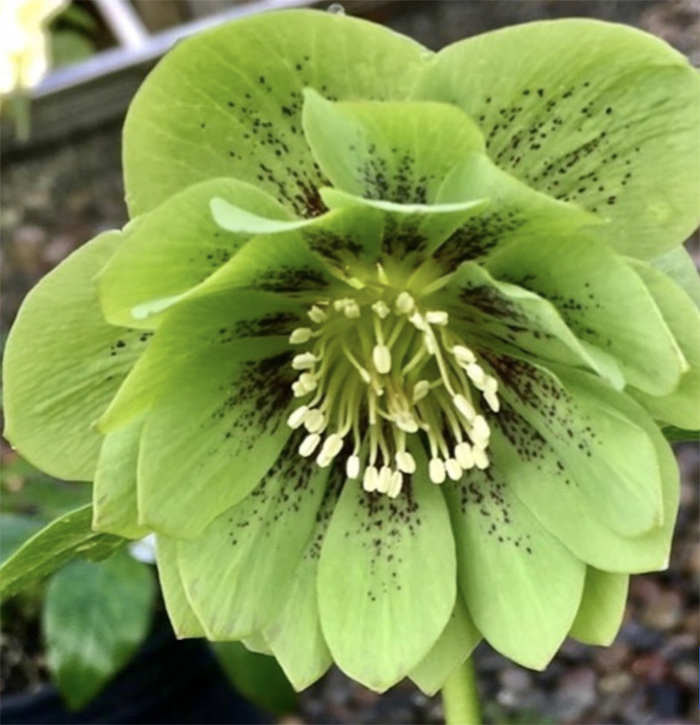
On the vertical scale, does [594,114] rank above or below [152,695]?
above

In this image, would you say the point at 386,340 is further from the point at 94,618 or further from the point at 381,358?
the point at 94,618

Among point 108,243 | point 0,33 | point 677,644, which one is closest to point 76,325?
point 108,243

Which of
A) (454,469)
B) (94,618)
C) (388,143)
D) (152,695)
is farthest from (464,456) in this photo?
(152,695)

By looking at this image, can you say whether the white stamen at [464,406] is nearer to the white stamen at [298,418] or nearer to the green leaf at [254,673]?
the white stamen at [298,418]

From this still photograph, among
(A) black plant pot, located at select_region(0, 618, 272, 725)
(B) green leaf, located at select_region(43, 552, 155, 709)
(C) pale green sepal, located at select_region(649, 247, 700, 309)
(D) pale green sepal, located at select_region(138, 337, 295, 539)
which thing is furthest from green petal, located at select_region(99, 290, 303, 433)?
(A) black plant pot, located at select_region(0, 618, 272, 725)

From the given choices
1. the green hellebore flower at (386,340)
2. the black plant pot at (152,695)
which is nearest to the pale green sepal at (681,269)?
the green hellebore flower at (386,340)

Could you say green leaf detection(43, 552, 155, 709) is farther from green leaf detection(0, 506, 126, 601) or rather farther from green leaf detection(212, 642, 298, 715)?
green leaf detection(0, 506, 126, 601)

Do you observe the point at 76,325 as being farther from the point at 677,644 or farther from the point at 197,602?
the point at 677,644

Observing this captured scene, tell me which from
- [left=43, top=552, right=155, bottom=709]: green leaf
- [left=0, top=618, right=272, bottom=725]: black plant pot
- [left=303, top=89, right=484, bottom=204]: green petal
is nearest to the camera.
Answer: [left=303, top=89, right=484, bottom=204]: green petal
